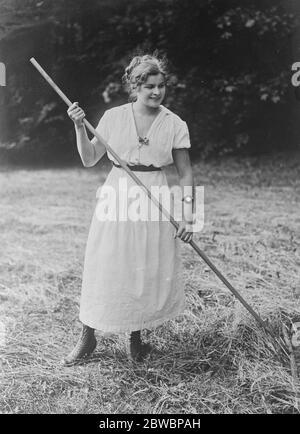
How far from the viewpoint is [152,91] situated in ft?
6.75

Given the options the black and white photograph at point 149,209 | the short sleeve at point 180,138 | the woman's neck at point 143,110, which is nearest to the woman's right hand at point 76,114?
the black and white photograph at point 149,209

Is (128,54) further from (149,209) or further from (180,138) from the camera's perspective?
(149,209)

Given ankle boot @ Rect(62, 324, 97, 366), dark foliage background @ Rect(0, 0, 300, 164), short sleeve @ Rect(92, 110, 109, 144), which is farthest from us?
dark foliage background @ Rect(0, 0, 300, 164)

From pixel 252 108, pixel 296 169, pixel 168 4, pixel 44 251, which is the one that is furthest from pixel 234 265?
pixel 168 4

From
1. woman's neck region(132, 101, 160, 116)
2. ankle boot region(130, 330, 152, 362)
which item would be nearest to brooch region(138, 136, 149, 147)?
woman's neck region(132, 101, 160, 116)

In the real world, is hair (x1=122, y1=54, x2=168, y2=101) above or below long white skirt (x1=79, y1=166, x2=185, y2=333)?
above

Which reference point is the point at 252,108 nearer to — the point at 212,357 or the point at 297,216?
the point at 297,216

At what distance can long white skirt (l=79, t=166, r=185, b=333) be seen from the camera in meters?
2.07

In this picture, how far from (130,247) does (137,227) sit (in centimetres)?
8

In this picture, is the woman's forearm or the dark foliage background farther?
the dark foliage background

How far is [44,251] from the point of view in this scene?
268 centimetres

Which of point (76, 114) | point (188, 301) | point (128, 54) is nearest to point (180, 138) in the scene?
point (76, 114)

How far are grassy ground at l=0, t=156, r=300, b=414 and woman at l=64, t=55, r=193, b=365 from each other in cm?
18

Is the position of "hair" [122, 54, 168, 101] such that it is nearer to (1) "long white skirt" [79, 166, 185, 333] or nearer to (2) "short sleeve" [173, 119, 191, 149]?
(2) "short sleeve" [173, 119, 191, 149]
